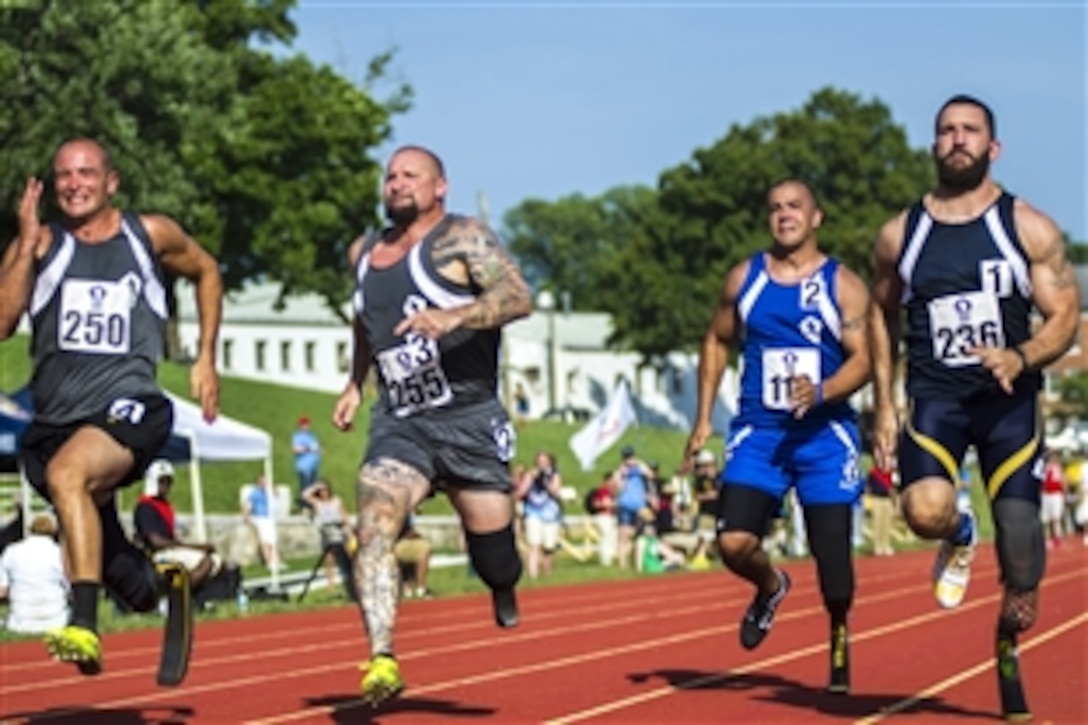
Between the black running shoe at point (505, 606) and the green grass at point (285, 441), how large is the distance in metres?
24.7

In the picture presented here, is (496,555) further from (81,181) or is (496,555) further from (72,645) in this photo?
(81,181)

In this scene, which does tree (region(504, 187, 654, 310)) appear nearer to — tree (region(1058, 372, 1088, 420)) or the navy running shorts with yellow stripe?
tree (region(1058, 372, 1088, 420))

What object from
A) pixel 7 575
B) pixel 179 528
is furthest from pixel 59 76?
pixel 7 575

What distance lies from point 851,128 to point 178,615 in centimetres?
8052

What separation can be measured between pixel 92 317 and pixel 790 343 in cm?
320

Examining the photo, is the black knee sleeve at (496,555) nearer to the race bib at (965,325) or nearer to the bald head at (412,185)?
the bald head at (412,185)

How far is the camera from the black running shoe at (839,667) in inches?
420

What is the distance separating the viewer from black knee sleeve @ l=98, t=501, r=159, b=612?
383 inches

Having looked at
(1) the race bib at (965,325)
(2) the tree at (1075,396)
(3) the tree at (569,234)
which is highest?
(3) the tree at (569,234)

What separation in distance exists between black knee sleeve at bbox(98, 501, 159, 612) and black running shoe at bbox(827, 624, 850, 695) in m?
2.99

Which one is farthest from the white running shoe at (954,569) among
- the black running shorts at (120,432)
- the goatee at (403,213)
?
the black running shorts at (120,432)

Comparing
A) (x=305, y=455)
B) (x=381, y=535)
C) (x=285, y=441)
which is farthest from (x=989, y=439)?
(x=285, y=441)

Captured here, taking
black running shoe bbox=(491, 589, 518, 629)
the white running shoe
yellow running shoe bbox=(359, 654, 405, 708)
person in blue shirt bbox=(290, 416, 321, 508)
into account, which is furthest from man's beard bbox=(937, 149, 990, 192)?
person in blue shirt bbox=(290, 416, 321, 508)

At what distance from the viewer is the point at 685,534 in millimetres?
32250
